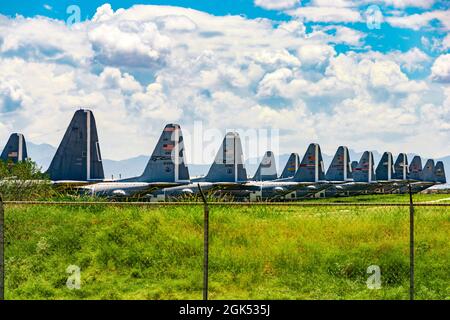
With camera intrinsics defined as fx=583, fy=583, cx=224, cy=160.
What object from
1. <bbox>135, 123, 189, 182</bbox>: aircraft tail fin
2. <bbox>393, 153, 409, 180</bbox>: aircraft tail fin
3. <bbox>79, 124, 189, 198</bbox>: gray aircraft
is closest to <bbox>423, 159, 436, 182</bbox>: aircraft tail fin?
<bbox>393, 153, 409, 180</bbox>: aircraft tail fin

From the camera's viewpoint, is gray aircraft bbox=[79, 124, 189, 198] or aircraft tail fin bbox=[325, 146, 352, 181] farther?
aircraft tail fin bbox=[325, 146, 352, 181]

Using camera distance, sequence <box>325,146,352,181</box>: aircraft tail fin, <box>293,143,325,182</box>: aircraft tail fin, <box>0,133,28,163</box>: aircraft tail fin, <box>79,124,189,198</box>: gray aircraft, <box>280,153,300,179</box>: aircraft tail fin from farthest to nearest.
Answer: <box>280,153,300,179</box>: aircraft tail fin, <box>325,146,352,181</box>: aircraft tail fin, <box>293,143,325,182</box>: aircraft tail fin, <box>0,133,28,163</box>: aircraft tail fin, <box>79,124,189,198</box>: gray aircraft

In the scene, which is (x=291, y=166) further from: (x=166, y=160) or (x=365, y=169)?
(x=166, y=160)

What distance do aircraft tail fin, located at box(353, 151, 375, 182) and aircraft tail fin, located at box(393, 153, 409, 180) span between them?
83.6 feet

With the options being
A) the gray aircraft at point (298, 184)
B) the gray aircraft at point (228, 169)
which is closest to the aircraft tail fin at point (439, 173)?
A: the gray aircraft at point (298, 184)

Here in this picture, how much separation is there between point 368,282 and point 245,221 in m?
5.91

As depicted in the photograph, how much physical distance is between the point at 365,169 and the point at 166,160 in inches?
2249

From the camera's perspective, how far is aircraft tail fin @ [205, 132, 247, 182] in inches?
2454

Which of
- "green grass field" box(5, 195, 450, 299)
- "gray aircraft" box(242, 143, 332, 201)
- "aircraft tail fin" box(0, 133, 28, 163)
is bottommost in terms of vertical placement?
"green grass field" box(5, 195, 450, 299)

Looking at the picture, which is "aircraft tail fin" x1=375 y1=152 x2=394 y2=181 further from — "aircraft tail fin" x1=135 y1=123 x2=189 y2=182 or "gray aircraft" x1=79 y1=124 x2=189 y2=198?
"aircraft tail fin" x1=135 y1=123 x2=189 y2=182

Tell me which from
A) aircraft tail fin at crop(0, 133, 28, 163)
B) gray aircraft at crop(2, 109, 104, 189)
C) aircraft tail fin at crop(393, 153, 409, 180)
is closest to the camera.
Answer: gray aircraft at crop(2, 109, 104, 189)

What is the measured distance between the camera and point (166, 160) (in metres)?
52.5

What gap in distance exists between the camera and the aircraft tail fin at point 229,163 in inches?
2454

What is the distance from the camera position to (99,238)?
16.5 meters
